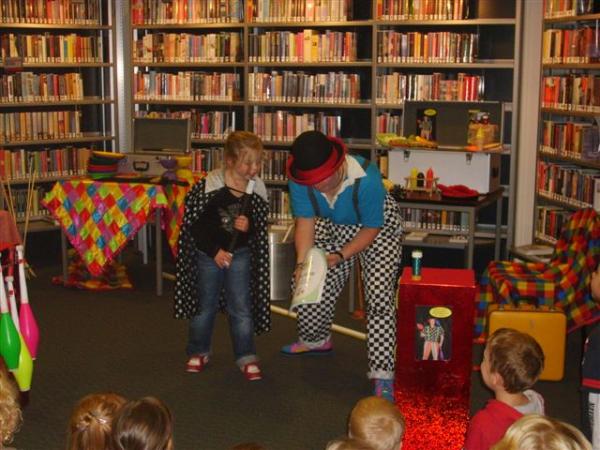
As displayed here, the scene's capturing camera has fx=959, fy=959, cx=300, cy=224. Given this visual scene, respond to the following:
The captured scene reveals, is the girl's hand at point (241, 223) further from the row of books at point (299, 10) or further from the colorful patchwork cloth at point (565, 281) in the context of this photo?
the row of books at point (299, 10)

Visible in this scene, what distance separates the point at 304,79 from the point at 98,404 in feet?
18.9

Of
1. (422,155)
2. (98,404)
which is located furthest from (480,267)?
(98,404)

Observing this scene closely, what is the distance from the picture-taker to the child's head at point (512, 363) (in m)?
3.28

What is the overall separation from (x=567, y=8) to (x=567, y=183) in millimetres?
1217

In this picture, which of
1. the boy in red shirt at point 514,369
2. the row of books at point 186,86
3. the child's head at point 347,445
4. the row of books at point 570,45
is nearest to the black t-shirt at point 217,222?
the boy in red shirt at point 514,369

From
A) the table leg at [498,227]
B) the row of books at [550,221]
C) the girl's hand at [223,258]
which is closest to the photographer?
the girl's hand at [223,258]

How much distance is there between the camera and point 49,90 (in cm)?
841

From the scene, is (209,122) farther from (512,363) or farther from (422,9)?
(512,363)

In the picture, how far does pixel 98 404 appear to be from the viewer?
2617 mm

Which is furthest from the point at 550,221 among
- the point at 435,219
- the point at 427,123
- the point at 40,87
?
the point at 40,87

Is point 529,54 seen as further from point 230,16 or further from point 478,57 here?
point 230,16

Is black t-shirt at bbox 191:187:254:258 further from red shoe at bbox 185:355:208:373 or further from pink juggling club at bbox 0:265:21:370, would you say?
pink juggling club at bbox 0:265:21:370

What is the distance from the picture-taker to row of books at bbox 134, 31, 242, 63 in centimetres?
829

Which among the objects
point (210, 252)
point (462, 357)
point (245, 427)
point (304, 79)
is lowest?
point (245, 427)
